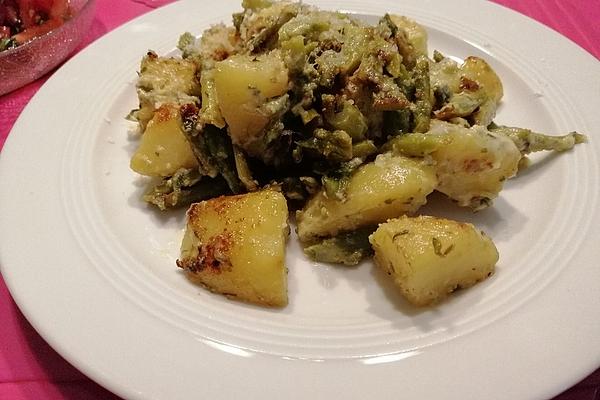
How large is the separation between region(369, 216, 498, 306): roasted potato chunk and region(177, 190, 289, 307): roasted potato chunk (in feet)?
0.83

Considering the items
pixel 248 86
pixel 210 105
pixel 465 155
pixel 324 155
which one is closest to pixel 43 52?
pixel 210 105

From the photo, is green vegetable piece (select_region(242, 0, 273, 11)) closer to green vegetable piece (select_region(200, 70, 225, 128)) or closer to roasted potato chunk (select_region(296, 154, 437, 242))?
green vegetable piece (select_region(200, 70, 225, 128))

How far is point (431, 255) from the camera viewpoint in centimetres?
136

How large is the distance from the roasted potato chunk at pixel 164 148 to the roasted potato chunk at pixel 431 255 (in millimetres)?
613

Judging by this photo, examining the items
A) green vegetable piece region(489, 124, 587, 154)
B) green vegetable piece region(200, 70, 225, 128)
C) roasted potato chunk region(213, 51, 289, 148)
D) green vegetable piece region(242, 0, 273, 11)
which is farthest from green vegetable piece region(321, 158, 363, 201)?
green vegetable piece region(242, 0, 273, 11)

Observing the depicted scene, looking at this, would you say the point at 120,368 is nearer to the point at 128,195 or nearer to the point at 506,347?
the point at 128,195

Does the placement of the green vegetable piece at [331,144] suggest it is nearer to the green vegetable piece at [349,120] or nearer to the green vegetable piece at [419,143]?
the green vegetable piece at [349,120]

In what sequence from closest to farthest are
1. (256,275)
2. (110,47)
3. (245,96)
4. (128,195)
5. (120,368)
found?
(120,368), (256,275), (245,96), (128,195), (110,47)

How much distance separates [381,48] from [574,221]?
2.29ft

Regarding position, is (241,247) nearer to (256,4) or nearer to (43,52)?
(256,4)

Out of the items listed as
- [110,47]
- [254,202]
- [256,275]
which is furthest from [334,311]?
[110,47]

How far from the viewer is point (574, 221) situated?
1.56m

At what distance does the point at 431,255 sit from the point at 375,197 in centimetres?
22

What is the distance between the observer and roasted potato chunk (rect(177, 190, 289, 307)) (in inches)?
55.7
